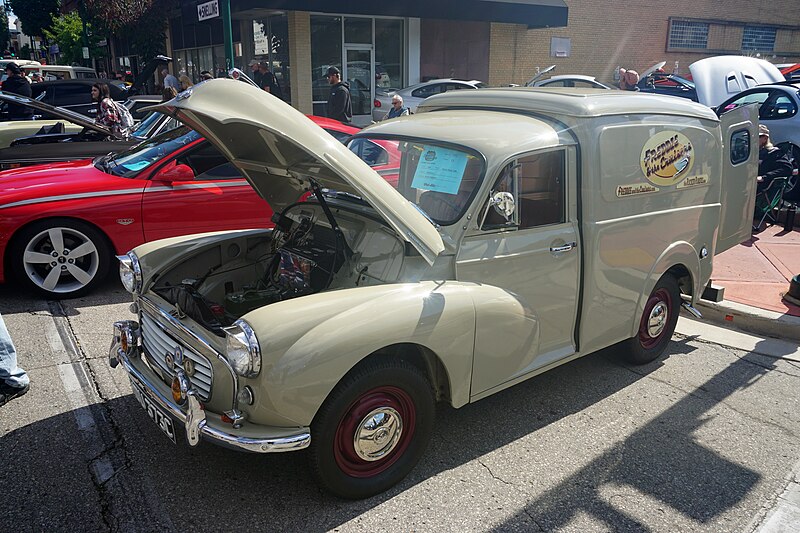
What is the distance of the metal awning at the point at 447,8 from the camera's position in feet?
54.1

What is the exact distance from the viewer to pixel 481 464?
356cm

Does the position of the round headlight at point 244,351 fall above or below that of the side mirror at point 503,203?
below

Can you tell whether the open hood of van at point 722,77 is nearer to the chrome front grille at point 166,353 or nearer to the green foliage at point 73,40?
the chrome front grille at point 166,353

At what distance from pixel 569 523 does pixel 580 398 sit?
139 centimetres

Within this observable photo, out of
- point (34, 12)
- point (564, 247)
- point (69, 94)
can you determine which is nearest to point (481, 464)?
point (564, 247)

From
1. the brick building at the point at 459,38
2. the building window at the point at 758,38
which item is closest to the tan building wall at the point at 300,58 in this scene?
the brick building at the point at 459,38

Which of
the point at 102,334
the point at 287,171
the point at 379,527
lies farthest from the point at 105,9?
the point at 379,527

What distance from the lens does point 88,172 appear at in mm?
6254

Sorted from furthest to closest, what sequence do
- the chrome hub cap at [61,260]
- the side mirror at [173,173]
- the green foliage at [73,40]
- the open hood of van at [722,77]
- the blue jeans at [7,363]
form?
1. the green foliage at [73,40]
2. the open hood of van at [722,77]
3. the side mirror at [173,173]
4. the chrome hub cap at [61,260]
5. the blue jeans at [7,363]

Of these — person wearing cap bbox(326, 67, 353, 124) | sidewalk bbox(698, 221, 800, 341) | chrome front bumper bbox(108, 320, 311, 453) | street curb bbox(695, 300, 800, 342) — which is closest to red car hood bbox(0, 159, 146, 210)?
chrome front bumper bbox(108, 320, 311, 453)

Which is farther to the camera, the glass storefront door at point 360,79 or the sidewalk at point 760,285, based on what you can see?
the glass storefront door at point 360,79

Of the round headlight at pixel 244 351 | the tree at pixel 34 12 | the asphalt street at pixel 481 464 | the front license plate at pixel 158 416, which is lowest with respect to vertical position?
the asphalt street at pixel 481 464

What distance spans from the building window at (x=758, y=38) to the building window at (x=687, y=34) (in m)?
2.58

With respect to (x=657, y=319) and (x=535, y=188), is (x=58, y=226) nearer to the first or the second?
(x=535, y=188)
